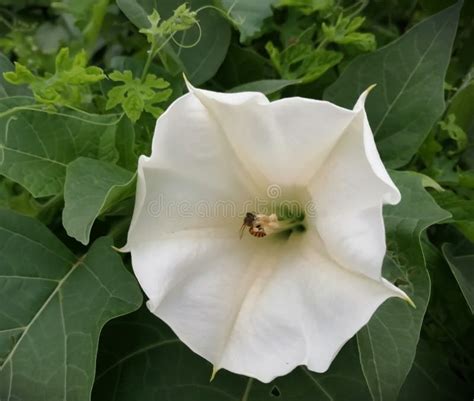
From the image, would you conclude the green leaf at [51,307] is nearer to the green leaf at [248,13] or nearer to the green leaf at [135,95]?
the green leaf at [135,95]

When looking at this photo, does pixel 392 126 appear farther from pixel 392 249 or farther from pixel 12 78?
pixel 12 78

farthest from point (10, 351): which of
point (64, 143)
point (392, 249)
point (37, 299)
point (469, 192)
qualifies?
point (469, 192)

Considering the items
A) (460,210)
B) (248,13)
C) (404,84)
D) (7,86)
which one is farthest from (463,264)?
(7,86)

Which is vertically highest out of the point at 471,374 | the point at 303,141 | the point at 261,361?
the point at 303,141

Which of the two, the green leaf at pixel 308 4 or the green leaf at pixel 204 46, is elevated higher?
the green leaf at pixel 308 4

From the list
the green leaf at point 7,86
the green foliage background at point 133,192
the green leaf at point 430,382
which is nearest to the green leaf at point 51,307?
the green foliage background at point 133,192

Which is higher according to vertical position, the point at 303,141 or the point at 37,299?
the point at 303,141
